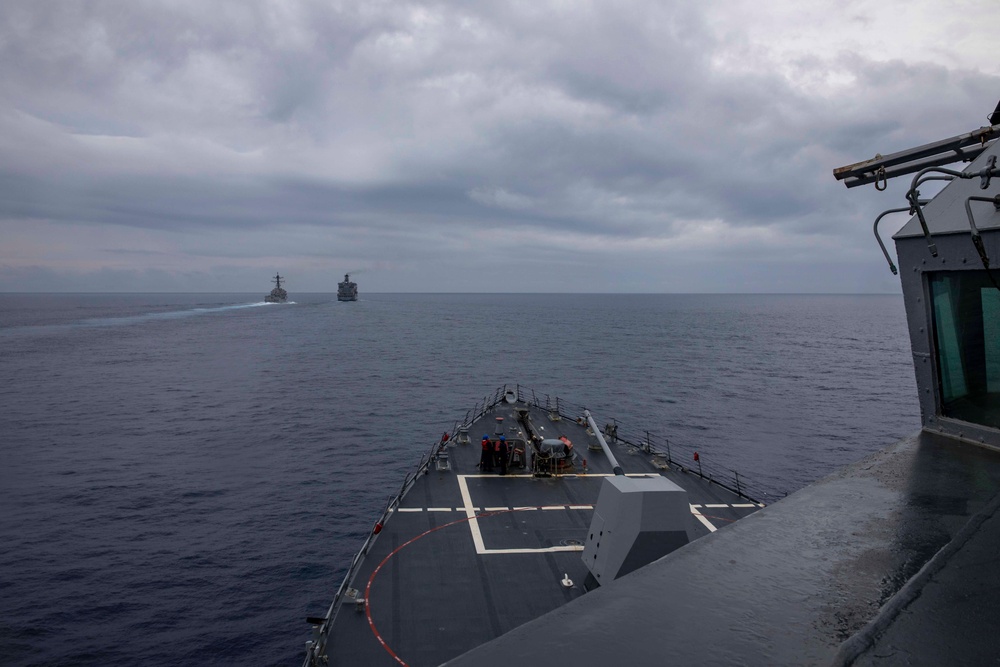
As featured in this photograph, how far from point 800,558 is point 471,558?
14.0 metres

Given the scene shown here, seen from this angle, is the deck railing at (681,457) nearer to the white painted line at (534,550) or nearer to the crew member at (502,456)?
the crew member at (502,456)

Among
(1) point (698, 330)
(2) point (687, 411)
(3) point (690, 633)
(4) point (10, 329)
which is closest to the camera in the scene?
(3) point (690, 633)

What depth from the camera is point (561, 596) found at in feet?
46.9

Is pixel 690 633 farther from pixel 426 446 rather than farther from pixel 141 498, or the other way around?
pixel 426 446

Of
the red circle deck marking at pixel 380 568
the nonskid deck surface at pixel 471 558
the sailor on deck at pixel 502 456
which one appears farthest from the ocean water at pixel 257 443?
the sailor on deck at pixel 502 456

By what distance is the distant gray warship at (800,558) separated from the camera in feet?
7.63

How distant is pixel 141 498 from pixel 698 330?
12863 cm

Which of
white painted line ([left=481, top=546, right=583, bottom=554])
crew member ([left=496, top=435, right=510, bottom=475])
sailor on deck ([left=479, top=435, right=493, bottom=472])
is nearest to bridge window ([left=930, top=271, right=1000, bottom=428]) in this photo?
white painted line ([left=481, top=546, right=583, bottom=554])

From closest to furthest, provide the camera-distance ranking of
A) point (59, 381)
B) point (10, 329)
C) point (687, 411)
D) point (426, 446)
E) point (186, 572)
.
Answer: point (186, 572) → point (426, 446) → point (687, 411) → point (59, 381) → point (10, 329)

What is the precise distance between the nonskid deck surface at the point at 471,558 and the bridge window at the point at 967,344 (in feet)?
31.1

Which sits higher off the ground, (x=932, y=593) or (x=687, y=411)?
(x=932, y=593)

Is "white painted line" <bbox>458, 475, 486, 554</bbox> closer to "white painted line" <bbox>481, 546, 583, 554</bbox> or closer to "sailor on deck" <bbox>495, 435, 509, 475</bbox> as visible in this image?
"white painted line" <bbox>481, 546, 583, 554</bbox>

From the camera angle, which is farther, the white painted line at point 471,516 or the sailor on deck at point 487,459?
the sailor on deck at point 487,459

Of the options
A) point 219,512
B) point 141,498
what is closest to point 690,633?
point 219,512
